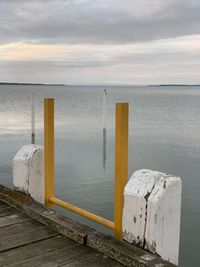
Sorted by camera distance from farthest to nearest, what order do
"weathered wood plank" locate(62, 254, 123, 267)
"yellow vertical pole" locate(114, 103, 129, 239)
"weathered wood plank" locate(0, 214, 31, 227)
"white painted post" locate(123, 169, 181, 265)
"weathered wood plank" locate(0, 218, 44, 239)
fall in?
"weathered wood plank" locate(0, 214, 31, 227), "weathered wood plank" locate(0, 218, 44, 239), "yellow vertical pole" locate(114, 103, 129, 239), "weathered wood plank" locate(62, 254, 123, 267), "white painted post" locate(123, 169, 181, 265)

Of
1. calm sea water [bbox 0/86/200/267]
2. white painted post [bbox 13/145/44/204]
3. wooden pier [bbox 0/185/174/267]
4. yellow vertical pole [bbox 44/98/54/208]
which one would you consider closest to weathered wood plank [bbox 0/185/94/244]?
wooden pier [bbox 0/185/174/267]

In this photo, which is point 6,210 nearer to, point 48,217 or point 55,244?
point 48,217

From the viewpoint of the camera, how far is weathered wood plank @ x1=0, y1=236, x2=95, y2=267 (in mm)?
2850

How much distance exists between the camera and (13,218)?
3732 mm

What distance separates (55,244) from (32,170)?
100 cm

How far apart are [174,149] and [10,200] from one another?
49.3ft

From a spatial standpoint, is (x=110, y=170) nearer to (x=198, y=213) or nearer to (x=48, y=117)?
(x=198, y=213)

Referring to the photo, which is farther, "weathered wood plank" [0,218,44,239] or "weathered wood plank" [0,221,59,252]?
"weathered wood plank" [0,218,44,239]

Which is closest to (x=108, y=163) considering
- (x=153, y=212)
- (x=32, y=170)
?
(x=32, y=170)

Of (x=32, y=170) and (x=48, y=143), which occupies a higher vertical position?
(x=48, y=143)

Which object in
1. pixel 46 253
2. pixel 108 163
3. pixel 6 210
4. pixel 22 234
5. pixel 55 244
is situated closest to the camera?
pixel 46 253

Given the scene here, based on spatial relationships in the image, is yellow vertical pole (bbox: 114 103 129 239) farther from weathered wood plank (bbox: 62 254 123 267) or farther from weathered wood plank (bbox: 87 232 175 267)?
weathered wood plank (bbox: 62 254 123 267)

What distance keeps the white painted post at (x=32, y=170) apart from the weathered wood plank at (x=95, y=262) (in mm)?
1266

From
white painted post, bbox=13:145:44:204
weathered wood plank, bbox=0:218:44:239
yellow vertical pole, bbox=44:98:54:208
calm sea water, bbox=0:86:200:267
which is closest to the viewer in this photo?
weathered wood plank, bbox=0:218:44:239
